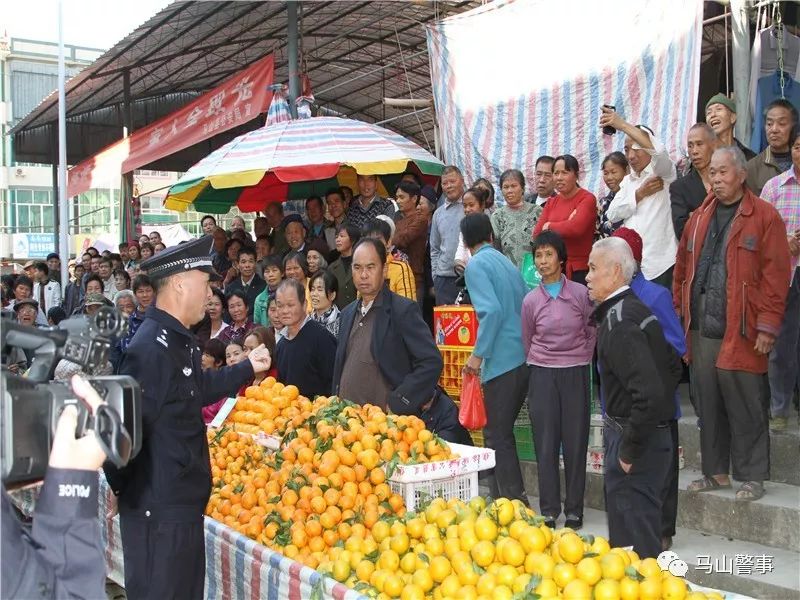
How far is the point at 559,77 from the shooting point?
7.79m

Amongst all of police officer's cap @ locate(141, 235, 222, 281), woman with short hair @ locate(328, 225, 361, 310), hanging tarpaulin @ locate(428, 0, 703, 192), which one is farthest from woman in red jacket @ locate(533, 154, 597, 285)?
police officer's cap @ locate(141, 235, 222, 281)

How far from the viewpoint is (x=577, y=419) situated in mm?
5410

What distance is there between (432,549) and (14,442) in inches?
69.5

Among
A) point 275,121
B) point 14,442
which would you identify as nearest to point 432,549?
point 14,442

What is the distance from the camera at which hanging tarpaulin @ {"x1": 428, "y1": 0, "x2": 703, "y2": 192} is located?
22.5ft

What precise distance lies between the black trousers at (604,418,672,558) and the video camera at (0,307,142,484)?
9.24ft

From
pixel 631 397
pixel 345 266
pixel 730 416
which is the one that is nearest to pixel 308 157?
pixel 345 266

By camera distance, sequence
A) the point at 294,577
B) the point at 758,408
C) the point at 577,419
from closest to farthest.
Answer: the point at 294,577 < the point at 758,408 < the point at 577,419

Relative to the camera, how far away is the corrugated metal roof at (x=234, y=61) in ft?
42.9

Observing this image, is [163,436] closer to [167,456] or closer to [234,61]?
[167,456]

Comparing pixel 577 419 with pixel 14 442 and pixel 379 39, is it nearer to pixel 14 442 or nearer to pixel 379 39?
pixel 14 442

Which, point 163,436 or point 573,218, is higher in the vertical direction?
point 573,218

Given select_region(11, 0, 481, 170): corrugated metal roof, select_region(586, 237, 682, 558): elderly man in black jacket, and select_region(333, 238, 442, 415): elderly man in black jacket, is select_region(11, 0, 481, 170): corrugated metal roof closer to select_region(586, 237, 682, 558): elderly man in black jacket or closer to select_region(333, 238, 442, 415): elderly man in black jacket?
select_region(333, 238, 442, 415): elderly man in black jacket

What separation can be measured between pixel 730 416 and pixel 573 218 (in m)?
1.86
